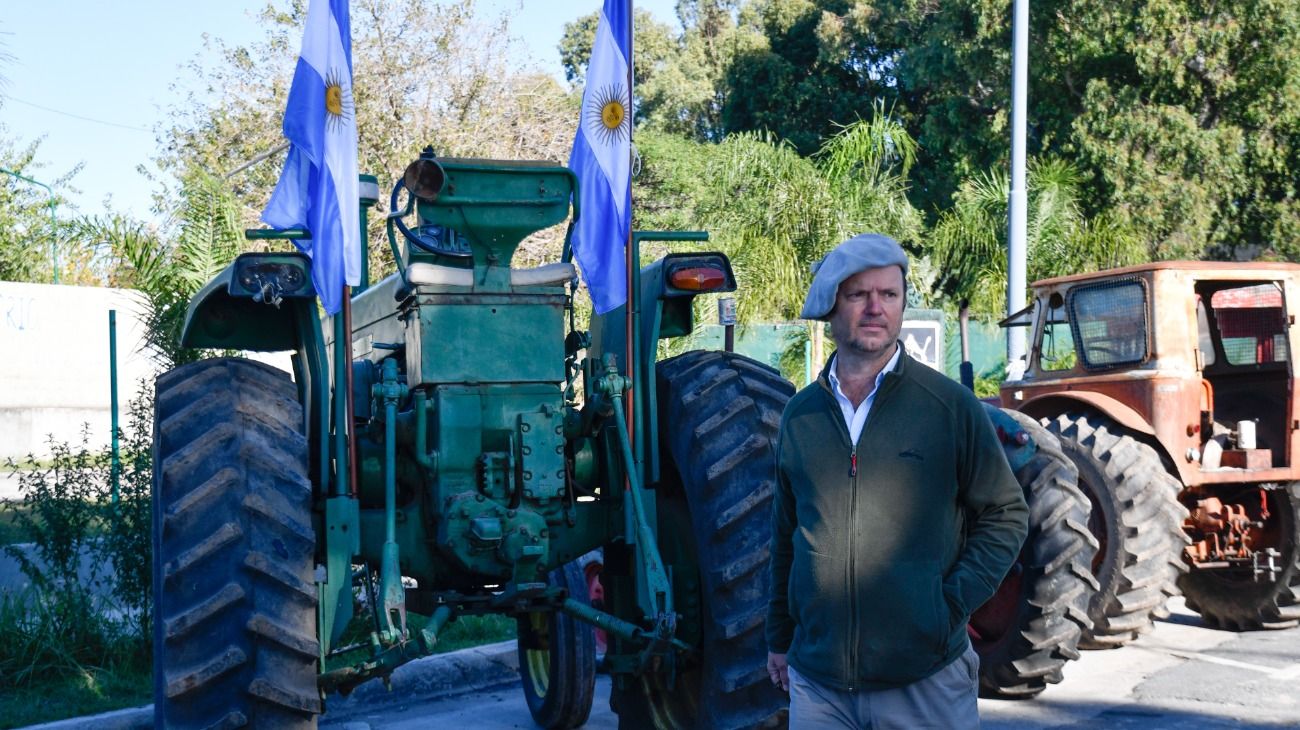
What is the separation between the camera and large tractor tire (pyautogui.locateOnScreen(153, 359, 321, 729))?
4266mm

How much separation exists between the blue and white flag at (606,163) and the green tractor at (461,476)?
0.14 meters

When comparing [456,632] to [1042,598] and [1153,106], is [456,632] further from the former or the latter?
[1153,106]

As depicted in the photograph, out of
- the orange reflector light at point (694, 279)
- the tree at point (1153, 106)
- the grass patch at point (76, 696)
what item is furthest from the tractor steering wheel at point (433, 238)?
the tree at point (1153, 106)

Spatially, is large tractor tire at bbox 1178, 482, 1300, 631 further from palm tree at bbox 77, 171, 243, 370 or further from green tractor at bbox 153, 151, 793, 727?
palm tree at bbox 77, 171, 243, 370

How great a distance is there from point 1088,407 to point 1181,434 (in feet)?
2.12

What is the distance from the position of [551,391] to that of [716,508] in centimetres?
84

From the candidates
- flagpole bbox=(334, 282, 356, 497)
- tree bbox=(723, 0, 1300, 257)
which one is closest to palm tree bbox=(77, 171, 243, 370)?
flagpole bbox=(334, 282, 356, 497)

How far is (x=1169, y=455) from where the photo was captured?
919 cm

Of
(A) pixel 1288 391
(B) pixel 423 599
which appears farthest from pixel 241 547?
(A) pixel 1288 391

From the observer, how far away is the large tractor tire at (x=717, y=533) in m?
4.98

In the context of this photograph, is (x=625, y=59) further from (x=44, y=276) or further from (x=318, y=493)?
(x=44, y=276)

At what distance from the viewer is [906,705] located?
3.23 metres

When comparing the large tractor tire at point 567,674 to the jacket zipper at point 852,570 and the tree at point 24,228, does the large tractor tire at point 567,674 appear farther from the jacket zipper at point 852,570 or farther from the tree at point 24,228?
the tree at point 24,228

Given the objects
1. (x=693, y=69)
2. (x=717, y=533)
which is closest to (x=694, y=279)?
(x=717, y=533)
